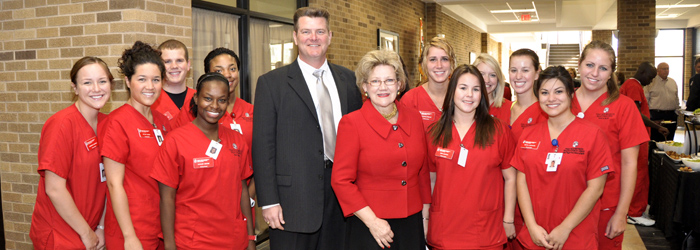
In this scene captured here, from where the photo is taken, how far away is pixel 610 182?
290 cm

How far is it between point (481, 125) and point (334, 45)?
5.20 m

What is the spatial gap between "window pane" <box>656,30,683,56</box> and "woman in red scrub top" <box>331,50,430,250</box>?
24.2 m

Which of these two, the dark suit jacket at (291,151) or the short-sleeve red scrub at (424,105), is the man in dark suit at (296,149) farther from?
the short-sleeve red scrub at (424,105)

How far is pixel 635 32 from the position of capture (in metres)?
11.0

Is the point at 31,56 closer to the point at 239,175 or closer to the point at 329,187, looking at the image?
the point at 239,175

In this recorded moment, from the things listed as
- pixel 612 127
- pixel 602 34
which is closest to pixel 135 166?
pixel 612 127

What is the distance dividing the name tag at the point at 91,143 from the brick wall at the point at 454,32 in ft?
35.5

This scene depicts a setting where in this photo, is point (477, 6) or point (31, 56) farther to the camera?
point (477, 6)

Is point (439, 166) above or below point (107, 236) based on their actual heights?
above

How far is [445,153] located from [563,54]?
25069mm

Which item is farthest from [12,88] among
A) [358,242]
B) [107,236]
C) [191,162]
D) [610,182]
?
[610,182]

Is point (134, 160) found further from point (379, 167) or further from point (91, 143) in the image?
point (379, 167)

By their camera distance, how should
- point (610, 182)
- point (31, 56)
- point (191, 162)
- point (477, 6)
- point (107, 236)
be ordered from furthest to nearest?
point (477, 6) < point (31, 56) < point (610, 182) < point (107, 236) < point (191, 162)

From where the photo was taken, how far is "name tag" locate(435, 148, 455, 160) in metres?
2.62
